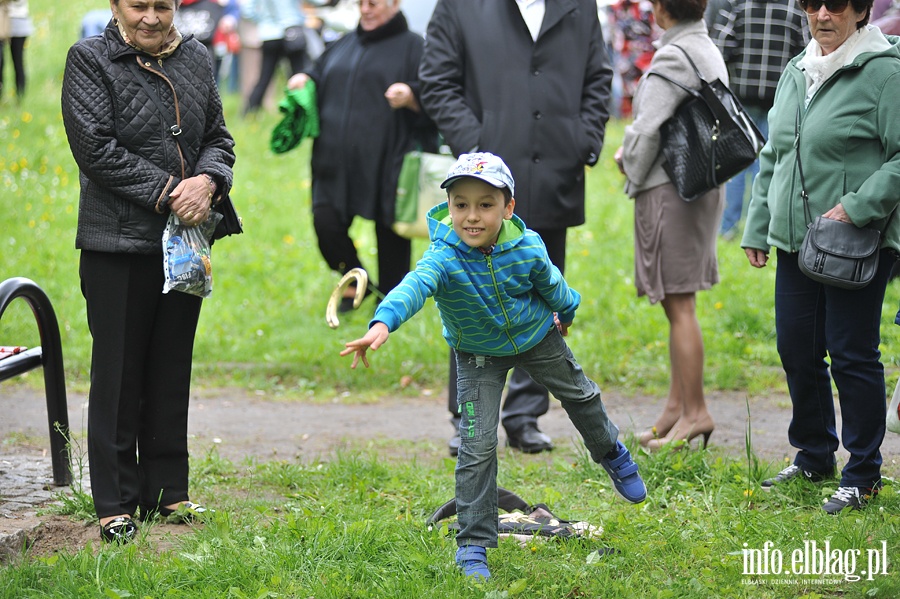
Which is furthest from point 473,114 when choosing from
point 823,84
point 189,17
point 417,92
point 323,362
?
point 189,17

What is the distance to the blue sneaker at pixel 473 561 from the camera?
3.95 m

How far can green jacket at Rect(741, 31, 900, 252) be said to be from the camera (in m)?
4.43

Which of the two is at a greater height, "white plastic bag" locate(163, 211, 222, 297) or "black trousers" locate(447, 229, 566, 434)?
"white plastic bag" locate(163, 211, 222, 297)

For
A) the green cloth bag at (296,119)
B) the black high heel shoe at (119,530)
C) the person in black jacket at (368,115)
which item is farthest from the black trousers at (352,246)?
the black high heel shoe at (119,530)

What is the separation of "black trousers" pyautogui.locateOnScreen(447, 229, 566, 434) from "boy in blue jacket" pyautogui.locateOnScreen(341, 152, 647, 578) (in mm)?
1675

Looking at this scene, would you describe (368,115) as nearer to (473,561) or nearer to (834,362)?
(834,362)

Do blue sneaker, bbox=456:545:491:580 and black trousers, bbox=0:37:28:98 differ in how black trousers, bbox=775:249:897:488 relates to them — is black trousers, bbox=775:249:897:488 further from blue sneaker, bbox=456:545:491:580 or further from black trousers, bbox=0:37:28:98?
black trousers, bbox=0:37:28:98

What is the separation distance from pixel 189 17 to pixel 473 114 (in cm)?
1042

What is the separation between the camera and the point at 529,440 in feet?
19.5

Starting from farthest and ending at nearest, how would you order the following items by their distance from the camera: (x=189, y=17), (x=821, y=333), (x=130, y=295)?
(x=189, y=17), (x=821, y=333), (x=130, y=295)

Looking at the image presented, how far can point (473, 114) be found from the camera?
19.1ft

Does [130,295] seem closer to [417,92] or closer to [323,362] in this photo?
[417,92]

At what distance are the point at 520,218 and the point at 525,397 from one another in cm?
124

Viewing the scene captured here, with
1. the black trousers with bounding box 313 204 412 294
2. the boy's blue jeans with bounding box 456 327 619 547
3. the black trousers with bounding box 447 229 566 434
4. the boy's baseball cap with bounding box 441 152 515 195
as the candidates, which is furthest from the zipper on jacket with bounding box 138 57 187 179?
the black trousers with bounding box 313 204 412 294
